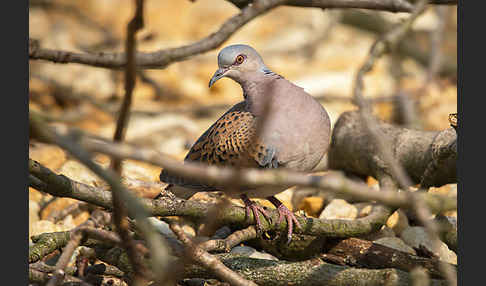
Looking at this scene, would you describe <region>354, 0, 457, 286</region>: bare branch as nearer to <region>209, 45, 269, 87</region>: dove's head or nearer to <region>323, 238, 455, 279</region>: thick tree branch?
<region>323, 238, 455, 279</region>: thick tree branch

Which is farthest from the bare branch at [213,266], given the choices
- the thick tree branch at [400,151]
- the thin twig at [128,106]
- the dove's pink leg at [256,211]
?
the thick tree branch at [400,151]

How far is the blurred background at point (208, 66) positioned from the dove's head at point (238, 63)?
92.7 inches

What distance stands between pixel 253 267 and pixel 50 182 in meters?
1.10

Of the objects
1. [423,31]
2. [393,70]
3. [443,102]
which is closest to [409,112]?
[443,102]

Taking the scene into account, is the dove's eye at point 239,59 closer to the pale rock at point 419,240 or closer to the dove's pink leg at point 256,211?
the dove's pink leg at point 256,211

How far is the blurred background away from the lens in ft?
25.2

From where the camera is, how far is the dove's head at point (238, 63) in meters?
3.93

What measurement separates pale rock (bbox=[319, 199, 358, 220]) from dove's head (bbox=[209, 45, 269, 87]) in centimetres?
107

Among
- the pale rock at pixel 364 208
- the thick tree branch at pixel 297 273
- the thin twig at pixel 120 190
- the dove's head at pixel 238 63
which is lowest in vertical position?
the thick tree branch at pixel 297 273

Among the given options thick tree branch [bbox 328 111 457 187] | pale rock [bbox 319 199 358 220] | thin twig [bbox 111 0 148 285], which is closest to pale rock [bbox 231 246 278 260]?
pale rock [bbox 319 199 358 220]

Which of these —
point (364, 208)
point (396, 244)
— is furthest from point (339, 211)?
point (396, 244)

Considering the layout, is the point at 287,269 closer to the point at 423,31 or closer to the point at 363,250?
the point at 363,250

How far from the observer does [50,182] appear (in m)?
2.98

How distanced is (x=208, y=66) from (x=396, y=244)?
599 cm
